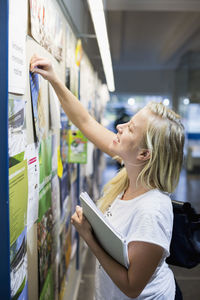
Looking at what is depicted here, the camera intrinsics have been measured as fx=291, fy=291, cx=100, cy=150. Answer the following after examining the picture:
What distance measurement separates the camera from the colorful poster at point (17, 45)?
0.79 m

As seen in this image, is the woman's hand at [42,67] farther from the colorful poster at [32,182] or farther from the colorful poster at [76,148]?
the colorful poster at [76,148]

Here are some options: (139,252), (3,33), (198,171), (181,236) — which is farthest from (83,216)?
(198,171)

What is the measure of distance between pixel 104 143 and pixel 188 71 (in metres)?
7.73

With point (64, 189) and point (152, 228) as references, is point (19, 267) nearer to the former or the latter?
point (152, 228)

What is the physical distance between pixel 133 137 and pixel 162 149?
0.14 m

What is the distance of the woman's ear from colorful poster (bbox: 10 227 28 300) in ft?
1.76

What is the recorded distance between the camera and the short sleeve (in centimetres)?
100

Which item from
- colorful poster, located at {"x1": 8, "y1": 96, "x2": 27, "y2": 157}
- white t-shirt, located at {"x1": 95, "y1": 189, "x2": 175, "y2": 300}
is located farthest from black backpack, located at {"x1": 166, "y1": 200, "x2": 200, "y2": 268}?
colorful poster, located at {"x1": 8, "y1": 96, "x2": 27, "y2": 157}

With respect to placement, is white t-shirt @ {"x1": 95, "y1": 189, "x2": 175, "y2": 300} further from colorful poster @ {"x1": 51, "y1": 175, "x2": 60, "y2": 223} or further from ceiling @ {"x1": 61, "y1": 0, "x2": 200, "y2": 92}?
ceiling @ {"x1": 61, "y1": 0, "x2": 200, "y2": 92}

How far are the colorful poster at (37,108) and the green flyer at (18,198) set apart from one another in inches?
8.1

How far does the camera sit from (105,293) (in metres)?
1.23

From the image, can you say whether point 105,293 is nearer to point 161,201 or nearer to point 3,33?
point 161,201

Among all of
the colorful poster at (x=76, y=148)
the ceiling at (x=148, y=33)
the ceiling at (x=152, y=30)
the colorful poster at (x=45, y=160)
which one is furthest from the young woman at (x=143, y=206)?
the ceiling at (x=152, y=30)

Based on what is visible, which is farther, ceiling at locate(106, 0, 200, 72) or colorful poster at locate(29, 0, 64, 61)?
ceiling at locate(106, 0, 200, 72)
